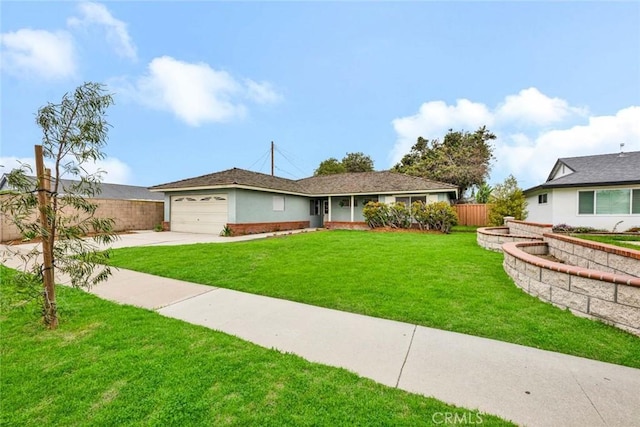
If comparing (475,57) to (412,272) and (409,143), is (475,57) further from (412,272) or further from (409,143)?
(409,143)

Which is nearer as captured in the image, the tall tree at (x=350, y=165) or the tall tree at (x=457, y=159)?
the tall tree at (x=457, y=159)

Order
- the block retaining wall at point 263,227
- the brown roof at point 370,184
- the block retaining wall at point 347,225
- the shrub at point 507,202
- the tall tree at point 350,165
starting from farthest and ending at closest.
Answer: the tall tree at point 350,165
the block retaining wall at point 347,225
the brown roof at point 370,184
the shrub at point 507,202
the block retaining wall at point 263,227

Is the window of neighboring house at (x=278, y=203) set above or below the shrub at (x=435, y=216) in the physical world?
above

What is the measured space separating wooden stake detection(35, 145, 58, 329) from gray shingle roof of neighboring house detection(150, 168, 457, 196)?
10308 mm

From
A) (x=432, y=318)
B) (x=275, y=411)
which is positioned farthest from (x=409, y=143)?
(x=275, y=411)

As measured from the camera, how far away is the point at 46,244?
3324 millimetres

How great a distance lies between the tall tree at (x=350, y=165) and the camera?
40.2m

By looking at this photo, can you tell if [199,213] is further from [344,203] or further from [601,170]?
[601,170]

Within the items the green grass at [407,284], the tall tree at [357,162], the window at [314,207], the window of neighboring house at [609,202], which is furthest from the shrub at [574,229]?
the tall tree at [357,162]

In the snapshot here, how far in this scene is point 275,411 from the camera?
1928mm

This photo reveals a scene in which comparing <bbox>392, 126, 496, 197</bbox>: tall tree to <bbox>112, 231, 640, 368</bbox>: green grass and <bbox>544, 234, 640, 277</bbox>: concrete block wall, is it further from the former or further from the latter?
<bbox>544, 234, 640, 277</bbox>: concrete block wall

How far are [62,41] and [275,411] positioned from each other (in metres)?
13.2

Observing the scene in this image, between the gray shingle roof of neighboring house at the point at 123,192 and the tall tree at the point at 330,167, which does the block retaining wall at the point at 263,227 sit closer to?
the gray shingle roof of neighboring house at the point at 123,192

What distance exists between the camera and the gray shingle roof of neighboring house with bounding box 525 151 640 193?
40.5 ft
